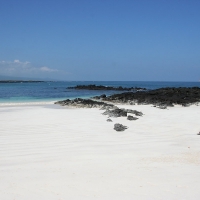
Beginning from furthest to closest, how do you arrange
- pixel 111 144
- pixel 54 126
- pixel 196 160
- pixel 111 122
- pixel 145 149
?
pixel 111 122
pixel 54 126
pixel 111 144
pixel 145 149
pixel 196 160

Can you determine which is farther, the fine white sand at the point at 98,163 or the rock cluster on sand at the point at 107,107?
the rock cluster on sand at the point at 107,107

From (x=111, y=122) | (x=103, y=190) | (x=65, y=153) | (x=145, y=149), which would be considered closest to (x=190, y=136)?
(x=145, y=149)

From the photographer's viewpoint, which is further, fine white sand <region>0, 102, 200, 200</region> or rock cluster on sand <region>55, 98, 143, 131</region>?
rock cluster on sand <region>55, 98, 143, 131</region>

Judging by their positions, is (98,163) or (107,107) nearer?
(98,163)

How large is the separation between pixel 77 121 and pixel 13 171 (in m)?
6.10

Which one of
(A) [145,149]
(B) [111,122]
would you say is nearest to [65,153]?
(A) [145,149]

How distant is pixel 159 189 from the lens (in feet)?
12.5

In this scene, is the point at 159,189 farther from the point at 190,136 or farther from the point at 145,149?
the point at 190,136

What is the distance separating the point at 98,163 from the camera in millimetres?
5094

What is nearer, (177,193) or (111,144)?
(177,193)

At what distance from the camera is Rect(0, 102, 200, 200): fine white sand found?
373 centimetres

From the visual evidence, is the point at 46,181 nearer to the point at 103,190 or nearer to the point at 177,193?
the point at 103,190

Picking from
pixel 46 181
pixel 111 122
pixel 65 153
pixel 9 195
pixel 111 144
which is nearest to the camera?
pixel 9 195

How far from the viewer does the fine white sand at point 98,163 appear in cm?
373
